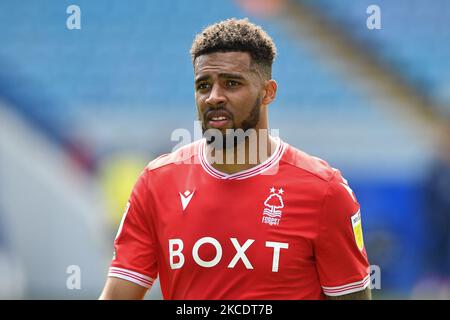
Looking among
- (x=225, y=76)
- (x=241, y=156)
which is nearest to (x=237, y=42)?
(x=225, y=76)

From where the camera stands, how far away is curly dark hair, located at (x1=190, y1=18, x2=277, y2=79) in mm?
2699

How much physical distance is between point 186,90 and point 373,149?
5.90ft

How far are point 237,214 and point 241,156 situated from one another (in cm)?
23

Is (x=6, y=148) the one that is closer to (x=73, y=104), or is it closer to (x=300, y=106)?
(x=73, y=104)

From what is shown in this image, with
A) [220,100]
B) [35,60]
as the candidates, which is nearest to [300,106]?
[35,60]

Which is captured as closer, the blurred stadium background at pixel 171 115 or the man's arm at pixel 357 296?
the man's arm at pixel 357 296

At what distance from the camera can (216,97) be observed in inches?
103

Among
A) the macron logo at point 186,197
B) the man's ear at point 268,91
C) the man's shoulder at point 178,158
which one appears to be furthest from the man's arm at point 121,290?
the man's ear at point 268,91

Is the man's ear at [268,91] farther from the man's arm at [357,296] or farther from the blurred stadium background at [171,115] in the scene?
the blurred stadium background at [171,115]

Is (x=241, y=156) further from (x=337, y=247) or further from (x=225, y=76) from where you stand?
(x=337, y=247)

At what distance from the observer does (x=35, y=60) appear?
6941mm

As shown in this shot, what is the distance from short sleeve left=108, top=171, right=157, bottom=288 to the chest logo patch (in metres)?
0.43

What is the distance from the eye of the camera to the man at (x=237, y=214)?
257cm
